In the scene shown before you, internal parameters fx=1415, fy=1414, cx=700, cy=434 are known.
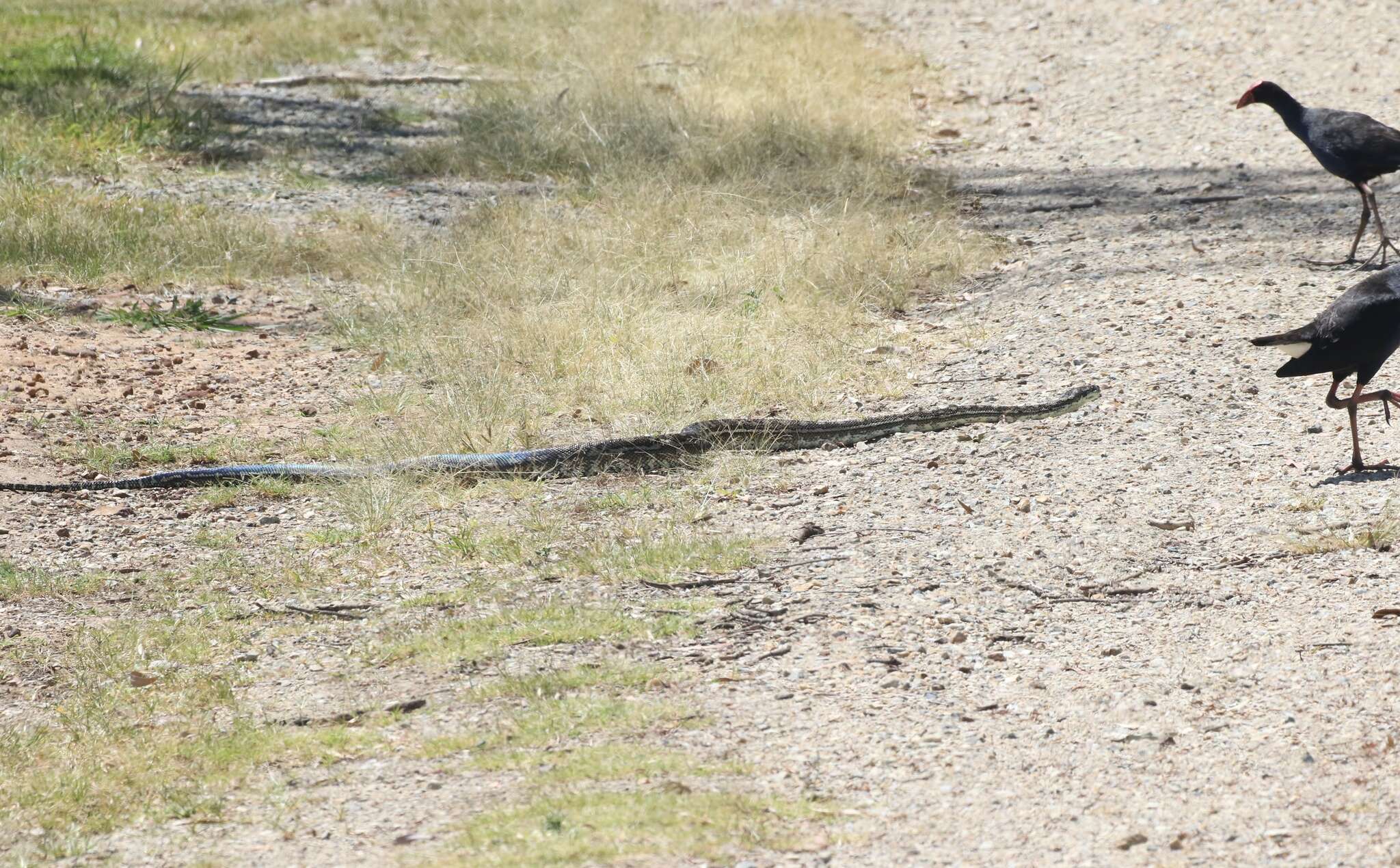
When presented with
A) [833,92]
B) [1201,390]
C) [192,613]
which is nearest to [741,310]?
[1201,390]

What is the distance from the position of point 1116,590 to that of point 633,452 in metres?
2.07

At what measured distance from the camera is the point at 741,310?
23.9 ft

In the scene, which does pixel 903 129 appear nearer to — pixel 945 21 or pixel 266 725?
pixel 945 21

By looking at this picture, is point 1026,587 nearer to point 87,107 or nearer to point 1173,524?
point 1173,524

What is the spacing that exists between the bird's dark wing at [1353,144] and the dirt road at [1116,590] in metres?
0.56

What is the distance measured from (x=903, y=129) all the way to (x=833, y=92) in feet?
2.23

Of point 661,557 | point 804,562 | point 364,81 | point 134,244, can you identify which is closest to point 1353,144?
point 804,562

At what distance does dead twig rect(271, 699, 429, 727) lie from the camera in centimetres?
378

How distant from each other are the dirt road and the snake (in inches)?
4.8

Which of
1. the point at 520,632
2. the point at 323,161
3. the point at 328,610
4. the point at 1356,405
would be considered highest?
the point at 1356,405

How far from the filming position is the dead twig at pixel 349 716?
3777mm

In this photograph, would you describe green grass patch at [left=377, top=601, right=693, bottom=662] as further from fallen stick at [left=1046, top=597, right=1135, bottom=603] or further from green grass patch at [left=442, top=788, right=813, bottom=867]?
fallen stick at [left=1046, top=597, right=1135, bottom=603]

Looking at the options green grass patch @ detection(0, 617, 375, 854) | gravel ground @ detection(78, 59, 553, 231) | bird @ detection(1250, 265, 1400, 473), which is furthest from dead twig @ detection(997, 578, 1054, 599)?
gravel ground @ detection(78, 59, 553, 231)

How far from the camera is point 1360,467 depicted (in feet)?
16.1
